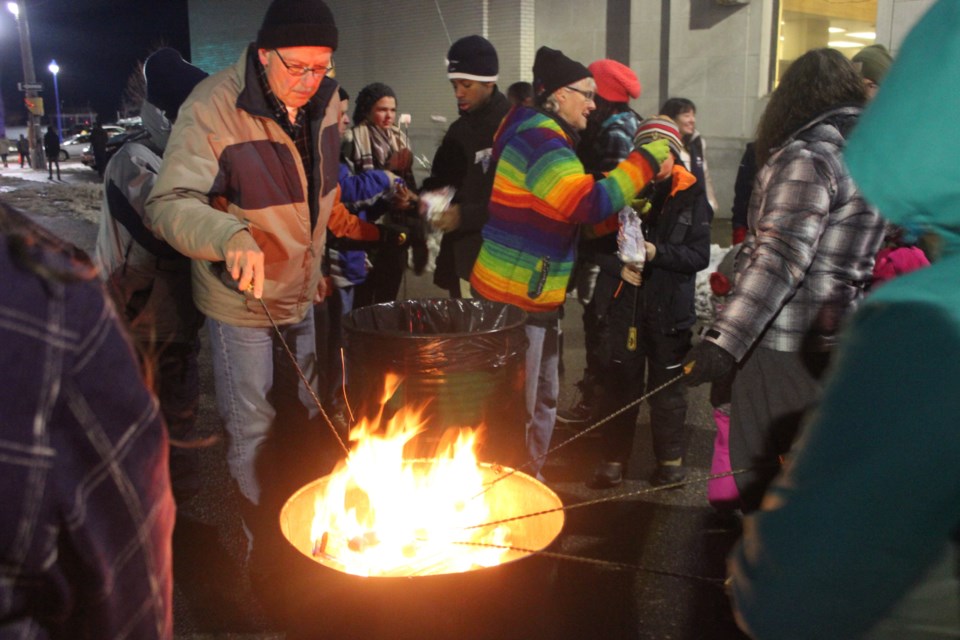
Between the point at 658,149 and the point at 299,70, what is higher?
the point at 299,70

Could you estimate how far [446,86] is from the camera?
18641 mm

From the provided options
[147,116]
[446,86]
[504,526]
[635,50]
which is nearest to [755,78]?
[635,50]

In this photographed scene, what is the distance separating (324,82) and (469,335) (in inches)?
52.5

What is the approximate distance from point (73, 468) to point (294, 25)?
2.58 meters

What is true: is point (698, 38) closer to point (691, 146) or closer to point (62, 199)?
point (691, 146)

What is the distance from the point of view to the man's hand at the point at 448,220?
5109 mm

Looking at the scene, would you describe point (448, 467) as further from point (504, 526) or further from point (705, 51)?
point (705, 51)

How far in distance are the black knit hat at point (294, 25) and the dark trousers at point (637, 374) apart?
85.0 inches

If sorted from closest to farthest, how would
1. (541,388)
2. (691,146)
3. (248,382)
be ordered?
(248,382) < (541,388) < (691,146)

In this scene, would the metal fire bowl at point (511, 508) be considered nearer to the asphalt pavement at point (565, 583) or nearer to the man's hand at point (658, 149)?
the asphalt pavement at point (565, 583)

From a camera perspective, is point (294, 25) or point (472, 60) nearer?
point (294, 25)

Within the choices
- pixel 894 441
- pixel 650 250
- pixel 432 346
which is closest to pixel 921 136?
pixel 894 441

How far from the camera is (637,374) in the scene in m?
4.81

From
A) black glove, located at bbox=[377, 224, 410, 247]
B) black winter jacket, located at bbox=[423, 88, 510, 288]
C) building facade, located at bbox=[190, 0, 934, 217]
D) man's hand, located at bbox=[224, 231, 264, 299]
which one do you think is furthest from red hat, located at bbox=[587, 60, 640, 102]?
building facade, located at bbox=[190, 0, 934, 217]
